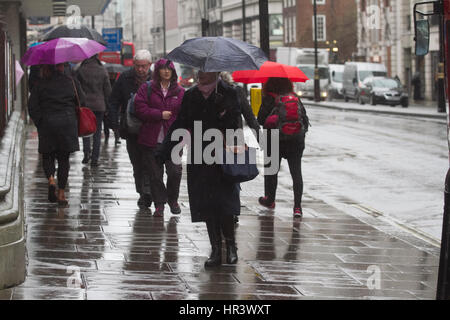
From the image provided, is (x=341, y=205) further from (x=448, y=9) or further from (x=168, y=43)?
(x=168, y=43)

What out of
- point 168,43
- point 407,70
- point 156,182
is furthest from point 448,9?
point 168,43

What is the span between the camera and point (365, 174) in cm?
1681

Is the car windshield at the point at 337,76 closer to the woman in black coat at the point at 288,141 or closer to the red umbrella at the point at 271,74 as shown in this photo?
the woman in black coat at the point at 288,141

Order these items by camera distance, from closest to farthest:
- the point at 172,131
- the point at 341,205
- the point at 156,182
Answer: the point at 172,131 < the point at 156,182 < the point at 341,205

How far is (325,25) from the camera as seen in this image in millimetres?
89938

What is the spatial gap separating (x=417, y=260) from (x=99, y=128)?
8830mm

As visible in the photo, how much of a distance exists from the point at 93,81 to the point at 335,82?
4450cm

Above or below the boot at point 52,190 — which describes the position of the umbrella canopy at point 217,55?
above

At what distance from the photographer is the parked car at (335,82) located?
2346 inches

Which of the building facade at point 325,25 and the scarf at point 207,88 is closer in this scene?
the scarf at point 207,88

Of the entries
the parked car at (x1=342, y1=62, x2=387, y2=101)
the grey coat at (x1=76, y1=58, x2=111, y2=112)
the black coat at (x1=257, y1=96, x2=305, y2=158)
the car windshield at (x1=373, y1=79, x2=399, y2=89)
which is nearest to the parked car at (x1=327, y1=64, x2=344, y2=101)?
the parked car at (x1=342, y1=62, x2=387, y2=101)

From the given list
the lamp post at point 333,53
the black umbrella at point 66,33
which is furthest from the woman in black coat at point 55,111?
the lamp post at point 333,53

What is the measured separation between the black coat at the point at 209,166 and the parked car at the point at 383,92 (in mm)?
37885

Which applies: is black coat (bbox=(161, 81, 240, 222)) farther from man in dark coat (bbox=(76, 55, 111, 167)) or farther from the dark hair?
man in dark coat (bbox=(76, 55, 111, 167))
